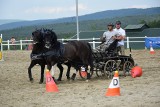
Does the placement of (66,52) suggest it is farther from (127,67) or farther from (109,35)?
(127,67)

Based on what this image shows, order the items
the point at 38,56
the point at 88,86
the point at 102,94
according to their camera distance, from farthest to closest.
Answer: the point at 38,56 < the point at 88,86 < the point at 102,94

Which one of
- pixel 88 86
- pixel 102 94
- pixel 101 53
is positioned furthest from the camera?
pixel 101 53

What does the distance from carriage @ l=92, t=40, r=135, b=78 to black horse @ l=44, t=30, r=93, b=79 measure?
321 mm

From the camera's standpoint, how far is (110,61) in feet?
43.4

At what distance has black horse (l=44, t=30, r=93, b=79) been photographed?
1214 cm

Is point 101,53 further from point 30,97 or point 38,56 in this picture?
point 30,97

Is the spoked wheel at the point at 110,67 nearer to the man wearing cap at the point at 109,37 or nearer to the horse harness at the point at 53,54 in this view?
the man wearing cap at the point at 109,37

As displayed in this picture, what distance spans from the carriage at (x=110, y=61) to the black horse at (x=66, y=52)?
32 cm

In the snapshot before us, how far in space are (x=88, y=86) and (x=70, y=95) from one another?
5.55ft

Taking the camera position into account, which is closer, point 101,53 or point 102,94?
point 102,94

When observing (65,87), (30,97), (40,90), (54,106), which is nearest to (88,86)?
(65,87)

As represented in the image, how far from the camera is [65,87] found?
11203 millimetres

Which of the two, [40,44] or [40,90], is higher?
[40,44]

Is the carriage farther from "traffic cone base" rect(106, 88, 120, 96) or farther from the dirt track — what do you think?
"traffic cone base" rect(106, 88, 120, 96)
